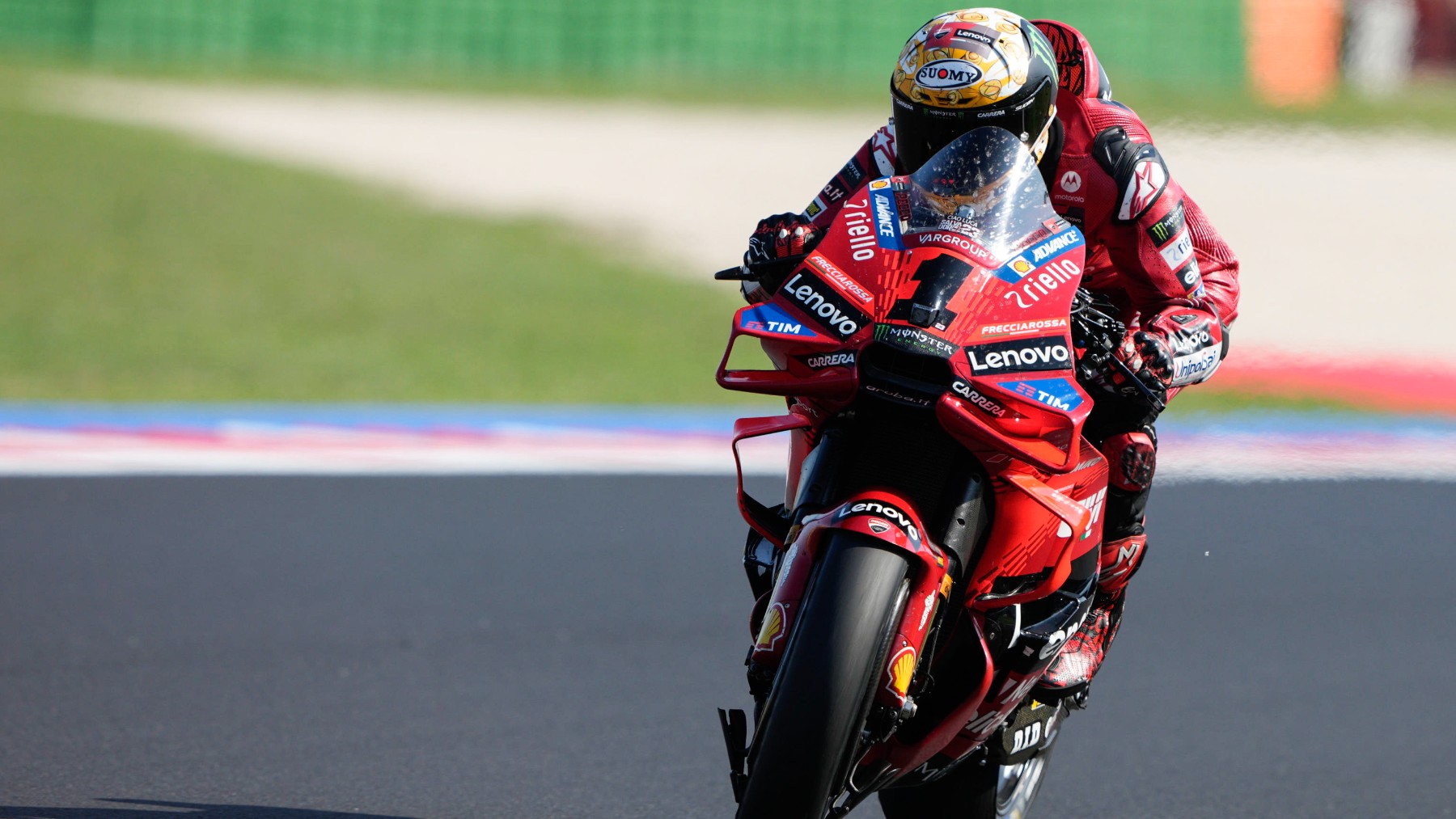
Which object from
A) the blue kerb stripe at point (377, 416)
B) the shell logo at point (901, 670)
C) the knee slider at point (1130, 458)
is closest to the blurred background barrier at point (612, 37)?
the blue kerb stripe at point (377, 416)

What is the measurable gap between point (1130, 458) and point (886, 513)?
888 millimetres

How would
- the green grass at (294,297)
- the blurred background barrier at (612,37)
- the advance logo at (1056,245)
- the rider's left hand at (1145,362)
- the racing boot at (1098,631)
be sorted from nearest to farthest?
1. the advance logo at (1056,245)
2. the rider's left hand at (1145,362)
3. the racing boot at (1098,631)
4. the green grass at (294,297)
5. the blurred background barrier at (612,37)

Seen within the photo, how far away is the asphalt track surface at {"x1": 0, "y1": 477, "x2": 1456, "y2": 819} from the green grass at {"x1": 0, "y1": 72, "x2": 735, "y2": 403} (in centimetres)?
330

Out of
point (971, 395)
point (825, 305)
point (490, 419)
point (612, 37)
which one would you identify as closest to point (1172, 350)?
point (971, 395)

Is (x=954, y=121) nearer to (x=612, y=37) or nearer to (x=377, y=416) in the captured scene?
(x=377, y=416)

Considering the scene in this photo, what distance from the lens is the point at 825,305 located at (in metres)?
2.75

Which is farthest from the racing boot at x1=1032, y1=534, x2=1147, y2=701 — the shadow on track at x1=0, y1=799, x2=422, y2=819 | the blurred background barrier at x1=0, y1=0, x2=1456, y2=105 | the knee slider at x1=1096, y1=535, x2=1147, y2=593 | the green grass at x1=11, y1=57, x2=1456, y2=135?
the blurred background barrier at x1=0, y1=0, x2=1456, y2=105

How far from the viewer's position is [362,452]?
26.0 feet

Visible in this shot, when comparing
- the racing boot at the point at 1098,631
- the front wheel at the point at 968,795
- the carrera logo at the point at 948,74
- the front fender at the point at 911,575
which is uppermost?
the carrera logo at the point at 948,74

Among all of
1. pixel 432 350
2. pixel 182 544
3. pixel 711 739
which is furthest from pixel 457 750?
pixel 432 350

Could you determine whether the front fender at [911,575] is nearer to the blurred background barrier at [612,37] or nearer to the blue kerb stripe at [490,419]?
the blue kerb stripe at [490,419]

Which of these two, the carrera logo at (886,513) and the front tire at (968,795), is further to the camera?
the front tire at (968,795)

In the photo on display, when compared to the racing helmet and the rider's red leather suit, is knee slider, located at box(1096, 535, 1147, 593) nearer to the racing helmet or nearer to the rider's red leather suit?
the rider's red leather suit

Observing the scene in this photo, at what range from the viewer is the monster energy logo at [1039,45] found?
301cm
